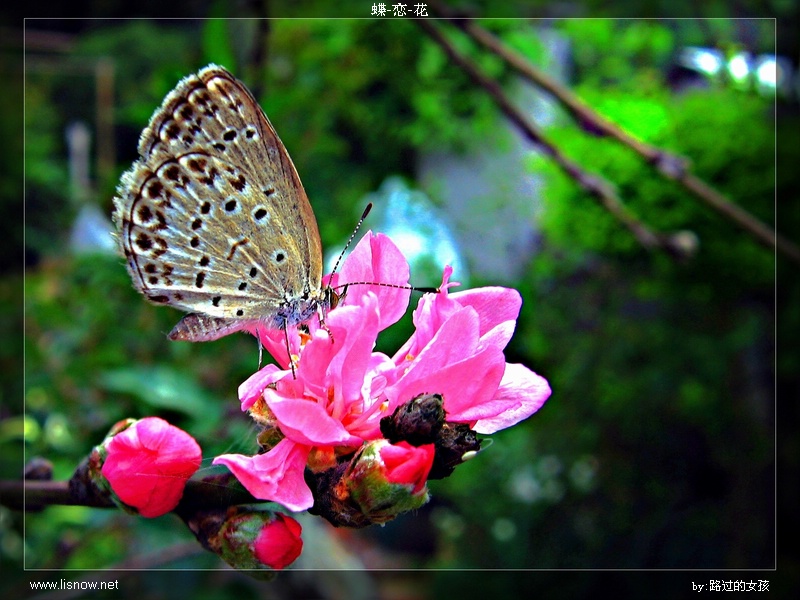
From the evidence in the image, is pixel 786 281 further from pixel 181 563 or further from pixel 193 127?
pixel 193 127

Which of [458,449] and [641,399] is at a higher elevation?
[458,449]

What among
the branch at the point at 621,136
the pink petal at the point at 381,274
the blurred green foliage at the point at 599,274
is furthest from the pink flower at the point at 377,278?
the blurred green foliage at the point at 599,274

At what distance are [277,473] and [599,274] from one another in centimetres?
206

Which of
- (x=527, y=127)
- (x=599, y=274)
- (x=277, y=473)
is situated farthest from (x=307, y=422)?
(x=599, y=274)

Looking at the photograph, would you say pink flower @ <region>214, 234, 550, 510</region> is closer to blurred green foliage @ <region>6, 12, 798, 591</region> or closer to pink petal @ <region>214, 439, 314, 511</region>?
pink petal @ <region>214, 439, 314, 511</region>

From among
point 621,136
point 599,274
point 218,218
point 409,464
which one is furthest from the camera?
point 599,274

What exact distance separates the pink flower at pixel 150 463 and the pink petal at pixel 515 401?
6.3 inches

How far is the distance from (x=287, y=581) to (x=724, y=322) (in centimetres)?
159

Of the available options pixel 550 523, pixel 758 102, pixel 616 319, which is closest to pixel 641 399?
pixel 616 319

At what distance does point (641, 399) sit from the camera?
2.15 metres

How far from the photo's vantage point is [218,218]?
0.47m

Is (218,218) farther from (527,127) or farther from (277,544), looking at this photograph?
(527,127)

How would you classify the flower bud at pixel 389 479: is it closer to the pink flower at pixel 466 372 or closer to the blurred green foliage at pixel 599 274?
the pink flower at pixel 466 372

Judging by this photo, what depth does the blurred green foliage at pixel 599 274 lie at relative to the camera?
2.02 meters
